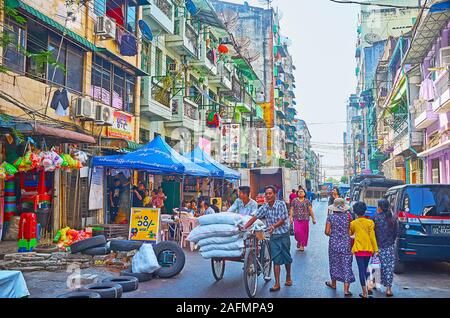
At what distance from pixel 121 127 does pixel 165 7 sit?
8141 millimetres

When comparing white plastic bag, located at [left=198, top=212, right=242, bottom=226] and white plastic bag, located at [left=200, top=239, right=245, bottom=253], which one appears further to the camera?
white plastic bag, located at [left=198, top=212, right=242, bottom=226]

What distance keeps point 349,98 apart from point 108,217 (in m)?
86.1

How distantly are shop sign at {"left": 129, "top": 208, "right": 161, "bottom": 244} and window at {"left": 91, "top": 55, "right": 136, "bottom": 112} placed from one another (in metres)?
6.43

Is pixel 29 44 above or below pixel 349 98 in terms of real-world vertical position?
below

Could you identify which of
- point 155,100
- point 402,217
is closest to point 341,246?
point 402,217

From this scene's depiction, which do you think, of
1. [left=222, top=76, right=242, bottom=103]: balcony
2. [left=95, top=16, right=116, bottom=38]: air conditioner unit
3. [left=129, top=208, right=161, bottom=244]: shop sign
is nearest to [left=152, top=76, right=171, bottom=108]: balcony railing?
[left=95, top=16, right=116, bottom=38]: air conditioner unit

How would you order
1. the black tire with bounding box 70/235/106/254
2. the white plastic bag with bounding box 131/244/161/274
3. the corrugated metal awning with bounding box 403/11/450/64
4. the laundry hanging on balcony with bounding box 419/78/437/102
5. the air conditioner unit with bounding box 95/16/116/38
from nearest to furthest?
the white plastic bag with bounding box 131/244/161/274 < the black tire with bounding box 70/235/106/254 < the air conditioner unit with bounding box 95/16/116/38 < the corrugated metal awning with bounding box 403/11/450/64 < the laundry hanging on balcony with bounding box 419/78/437/102

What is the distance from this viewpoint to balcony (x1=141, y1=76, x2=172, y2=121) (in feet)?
64.9

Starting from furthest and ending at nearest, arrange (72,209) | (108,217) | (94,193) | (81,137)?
(108,217) < (94,193) < (72,209) < (81,137)

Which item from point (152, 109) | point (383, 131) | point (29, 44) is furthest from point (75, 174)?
point (383, 131)

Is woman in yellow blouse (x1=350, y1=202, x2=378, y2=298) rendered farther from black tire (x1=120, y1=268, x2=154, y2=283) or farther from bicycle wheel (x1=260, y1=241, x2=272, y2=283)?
black tire (x1=120, y1=268, x2=154, y2=283)

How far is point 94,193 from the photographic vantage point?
14836 millimetres

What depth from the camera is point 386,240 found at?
24.0 ft
